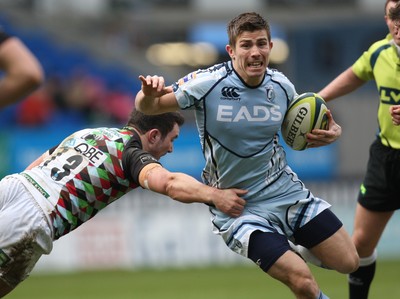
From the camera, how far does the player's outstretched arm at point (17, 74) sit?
5695mm

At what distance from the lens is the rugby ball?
25.0ft

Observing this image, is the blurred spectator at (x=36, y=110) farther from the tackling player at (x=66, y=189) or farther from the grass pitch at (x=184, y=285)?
the tackling player at (x=66, y=189)

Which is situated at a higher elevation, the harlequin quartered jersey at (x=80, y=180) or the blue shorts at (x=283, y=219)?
the harlequin quartered jersey at (x=80, y=180)

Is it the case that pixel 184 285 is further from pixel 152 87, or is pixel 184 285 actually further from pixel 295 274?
pixel 152 87

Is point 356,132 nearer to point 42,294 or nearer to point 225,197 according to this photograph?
point 42,294

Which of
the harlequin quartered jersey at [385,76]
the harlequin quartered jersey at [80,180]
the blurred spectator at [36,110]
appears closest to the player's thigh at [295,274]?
the harlequin quartered jersey at [80,180]

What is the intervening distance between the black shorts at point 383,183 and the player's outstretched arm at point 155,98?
88.7 inches

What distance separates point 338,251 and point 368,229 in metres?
1.30

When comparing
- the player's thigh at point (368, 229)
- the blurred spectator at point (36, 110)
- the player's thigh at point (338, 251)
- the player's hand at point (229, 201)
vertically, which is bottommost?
the blurred spectator at point (36, 110)

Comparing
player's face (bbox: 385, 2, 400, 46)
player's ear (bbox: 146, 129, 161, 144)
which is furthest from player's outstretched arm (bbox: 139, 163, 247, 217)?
player's face (bbox: 385, 2, 400, 46)

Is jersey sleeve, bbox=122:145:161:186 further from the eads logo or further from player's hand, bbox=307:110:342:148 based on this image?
player's hand, bbox=307:110:342:148

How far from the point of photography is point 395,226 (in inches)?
636

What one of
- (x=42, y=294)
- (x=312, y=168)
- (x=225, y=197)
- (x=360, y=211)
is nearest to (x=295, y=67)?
(x=312, y=168)

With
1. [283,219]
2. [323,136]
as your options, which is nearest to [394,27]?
[323,136]
